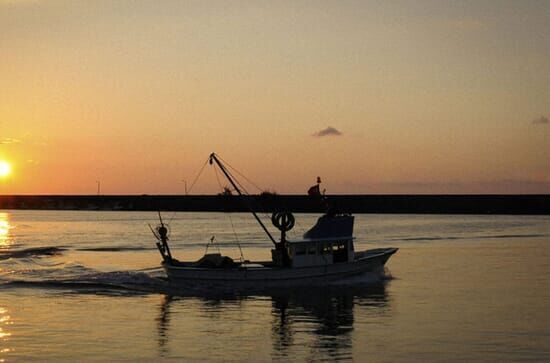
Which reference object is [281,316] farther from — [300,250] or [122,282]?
[122,282]

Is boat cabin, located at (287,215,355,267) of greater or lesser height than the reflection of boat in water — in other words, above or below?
above

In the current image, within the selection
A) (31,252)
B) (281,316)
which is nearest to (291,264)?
(281,316)

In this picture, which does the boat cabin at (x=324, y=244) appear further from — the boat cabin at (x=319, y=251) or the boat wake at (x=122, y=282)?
the boat wake at (x=122, y=282)

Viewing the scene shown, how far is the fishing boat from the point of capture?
49.2m

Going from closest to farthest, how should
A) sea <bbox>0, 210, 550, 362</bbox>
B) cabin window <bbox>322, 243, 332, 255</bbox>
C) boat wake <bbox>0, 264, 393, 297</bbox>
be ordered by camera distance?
sea <bbox>0, 210, 550, 362</bbox> → boat wake <bbox>0, 264, 393, 297</bbox> → cabin window <bbox>322, 243, 332, 255</bbox>

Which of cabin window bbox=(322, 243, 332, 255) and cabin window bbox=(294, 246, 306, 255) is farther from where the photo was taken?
cabin window bbox=(322, 243, 332, 255)

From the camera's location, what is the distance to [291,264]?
4975cm

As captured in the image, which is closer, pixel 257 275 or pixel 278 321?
pixel 278 321

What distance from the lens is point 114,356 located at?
96.1 feet

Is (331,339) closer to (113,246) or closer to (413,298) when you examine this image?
(413,298)

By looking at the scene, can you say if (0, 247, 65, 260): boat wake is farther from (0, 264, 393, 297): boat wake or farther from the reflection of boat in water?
the reflection of boat in water

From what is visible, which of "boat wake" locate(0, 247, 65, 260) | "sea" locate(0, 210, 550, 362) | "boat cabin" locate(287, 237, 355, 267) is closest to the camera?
"sea" locate(0, 210, 550, 362)

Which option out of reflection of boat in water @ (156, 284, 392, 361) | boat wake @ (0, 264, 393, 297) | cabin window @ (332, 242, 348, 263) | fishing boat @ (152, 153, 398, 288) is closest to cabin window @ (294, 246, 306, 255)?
fishing boat @ (152, 153, 398, 288)

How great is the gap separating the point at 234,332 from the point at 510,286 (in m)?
22.4
